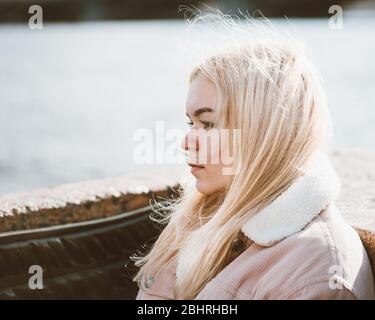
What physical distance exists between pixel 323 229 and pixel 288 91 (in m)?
0.32

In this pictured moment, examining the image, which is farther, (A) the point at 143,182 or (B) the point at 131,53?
(B) the point at 131,53

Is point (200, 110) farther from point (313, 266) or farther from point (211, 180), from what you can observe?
point (313, 266)

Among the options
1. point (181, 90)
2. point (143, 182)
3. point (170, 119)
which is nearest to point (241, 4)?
point (181, 90)

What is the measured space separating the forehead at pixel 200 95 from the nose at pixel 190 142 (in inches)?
2.2

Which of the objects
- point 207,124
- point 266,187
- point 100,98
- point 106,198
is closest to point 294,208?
point 266,187

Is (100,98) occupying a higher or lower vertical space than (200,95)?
lower

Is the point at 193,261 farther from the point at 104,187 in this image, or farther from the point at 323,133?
the point at 104,187

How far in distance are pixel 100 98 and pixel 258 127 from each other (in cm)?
875

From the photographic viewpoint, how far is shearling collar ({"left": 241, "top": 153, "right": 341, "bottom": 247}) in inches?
66.1

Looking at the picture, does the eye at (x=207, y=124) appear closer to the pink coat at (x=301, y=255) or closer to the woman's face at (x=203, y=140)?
the woman's face at (x=203, y=140)

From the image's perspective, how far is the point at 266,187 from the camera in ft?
5.75

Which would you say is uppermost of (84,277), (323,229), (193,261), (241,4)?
(241,4)

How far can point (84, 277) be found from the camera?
233 cm
